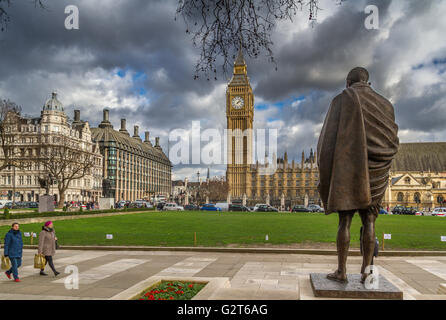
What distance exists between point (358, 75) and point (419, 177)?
349 feet

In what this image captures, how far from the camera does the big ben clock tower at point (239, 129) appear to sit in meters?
127

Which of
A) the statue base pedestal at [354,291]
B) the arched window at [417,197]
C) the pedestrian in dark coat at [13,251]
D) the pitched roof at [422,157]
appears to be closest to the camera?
the statue base pedestal at [354,291]

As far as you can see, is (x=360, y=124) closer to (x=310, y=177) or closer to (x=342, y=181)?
(x=342, y=181)

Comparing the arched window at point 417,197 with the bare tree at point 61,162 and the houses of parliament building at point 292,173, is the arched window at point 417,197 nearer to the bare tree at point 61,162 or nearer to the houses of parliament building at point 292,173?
the houses of parliament building at point 292,173

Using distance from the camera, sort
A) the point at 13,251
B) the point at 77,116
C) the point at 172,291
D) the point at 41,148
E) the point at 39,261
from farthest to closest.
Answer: the point at 77,116 < the point at 41,148 < the point at 39,261 < the point at 13,251 < the point at 172,291

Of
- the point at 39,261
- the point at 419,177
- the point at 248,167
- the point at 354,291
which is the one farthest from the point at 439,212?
the point at 248,167

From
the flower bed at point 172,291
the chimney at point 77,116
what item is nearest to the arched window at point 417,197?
the chimney at point 77,116

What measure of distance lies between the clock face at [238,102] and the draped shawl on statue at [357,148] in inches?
4882

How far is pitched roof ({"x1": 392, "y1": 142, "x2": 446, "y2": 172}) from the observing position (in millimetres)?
104688

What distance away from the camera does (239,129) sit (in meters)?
129

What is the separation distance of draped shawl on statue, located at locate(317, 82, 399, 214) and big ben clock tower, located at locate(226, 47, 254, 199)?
119045 mm

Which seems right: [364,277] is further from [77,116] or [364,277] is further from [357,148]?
[77,116]

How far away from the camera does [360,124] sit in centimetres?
615
